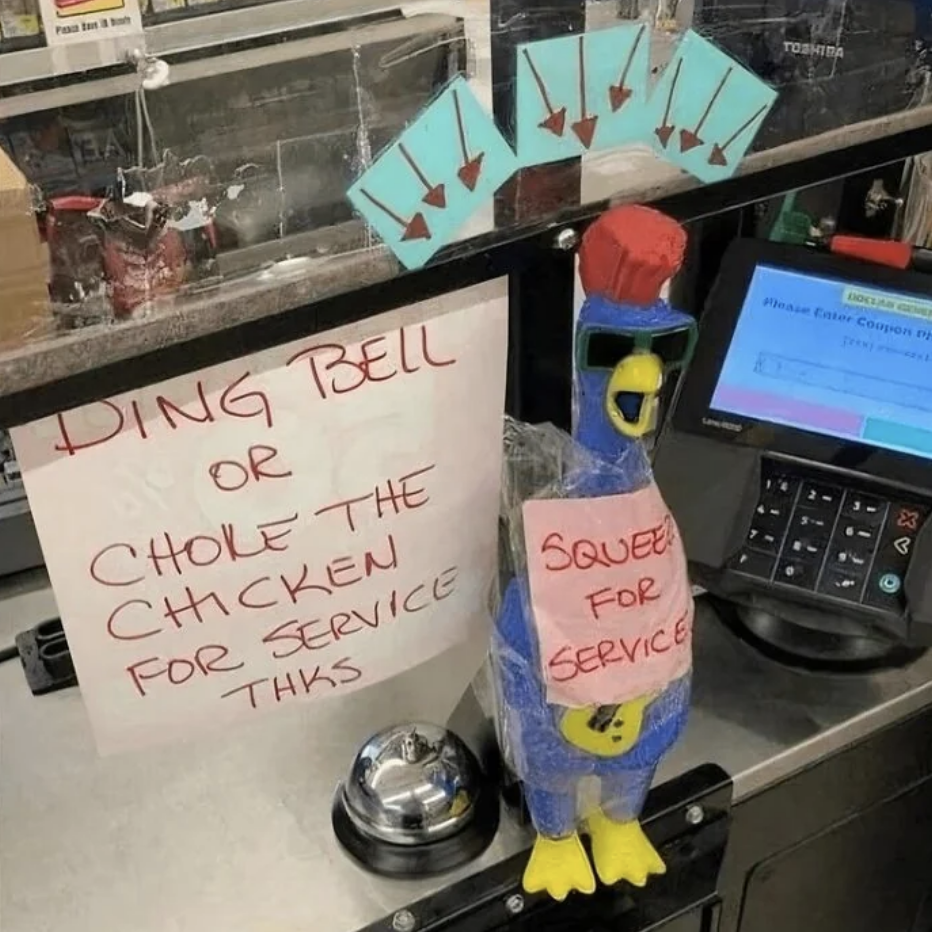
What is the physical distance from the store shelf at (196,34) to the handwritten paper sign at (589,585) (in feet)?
1.13

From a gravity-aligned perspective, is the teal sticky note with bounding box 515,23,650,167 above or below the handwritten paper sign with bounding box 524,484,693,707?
above

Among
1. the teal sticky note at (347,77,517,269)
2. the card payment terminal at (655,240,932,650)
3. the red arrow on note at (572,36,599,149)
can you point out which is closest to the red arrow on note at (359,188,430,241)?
the teal sticky note at (347,77,517,269)

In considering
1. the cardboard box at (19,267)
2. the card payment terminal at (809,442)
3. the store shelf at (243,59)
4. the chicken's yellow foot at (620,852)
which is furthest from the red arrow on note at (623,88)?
the chicken's yellow foot at (620,852)

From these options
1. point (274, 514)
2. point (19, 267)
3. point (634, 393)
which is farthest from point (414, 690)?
point (19, 267)

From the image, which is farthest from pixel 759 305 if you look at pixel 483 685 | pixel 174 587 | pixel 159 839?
pixel 159 839

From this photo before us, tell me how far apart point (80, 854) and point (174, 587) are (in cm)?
22

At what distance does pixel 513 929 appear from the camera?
0.81 metres

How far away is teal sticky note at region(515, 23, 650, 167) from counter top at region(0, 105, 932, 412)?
5 cm

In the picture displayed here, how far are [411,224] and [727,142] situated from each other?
0.70 feet

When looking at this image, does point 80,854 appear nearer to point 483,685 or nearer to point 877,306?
point 483,685

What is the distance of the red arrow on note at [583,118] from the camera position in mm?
679

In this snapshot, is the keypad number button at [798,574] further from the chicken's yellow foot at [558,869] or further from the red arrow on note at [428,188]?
the red arrow on note at [428,188]

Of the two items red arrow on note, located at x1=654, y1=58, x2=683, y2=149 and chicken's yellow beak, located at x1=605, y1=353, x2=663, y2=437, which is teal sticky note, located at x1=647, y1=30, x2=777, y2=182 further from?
chicken's yellow beak, located at x1=605, y1=353, x2=663, y2=437

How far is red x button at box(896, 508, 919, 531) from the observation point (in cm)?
85
